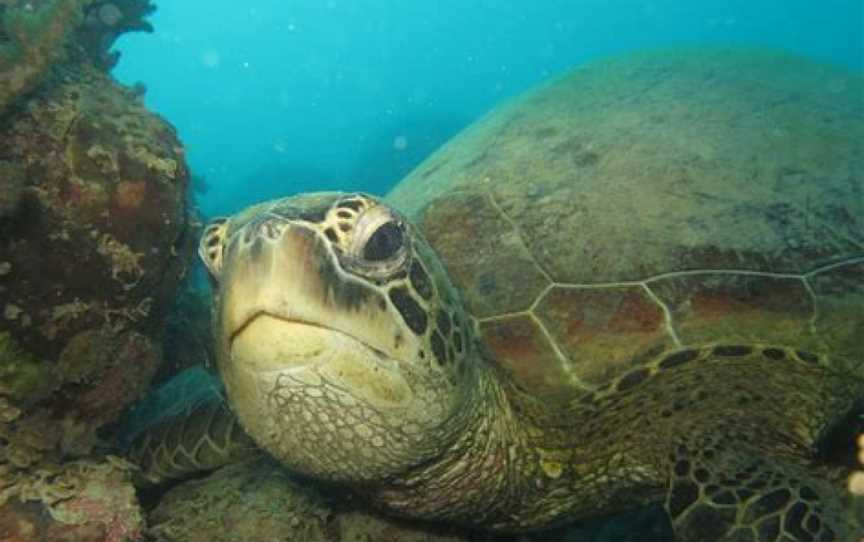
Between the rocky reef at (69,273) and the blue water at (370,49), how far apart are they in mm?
43581

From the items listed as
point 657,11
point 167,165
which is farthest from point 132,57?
point 167,165

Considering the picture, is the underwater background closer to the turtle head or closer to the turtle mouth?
the turtle head

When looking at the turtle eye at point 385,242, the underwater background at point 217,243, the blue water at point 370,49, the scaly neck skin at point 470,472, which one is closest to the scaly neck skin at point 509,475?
the scaly neck skin at point 470,472

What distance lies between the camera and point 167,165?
8.54ft

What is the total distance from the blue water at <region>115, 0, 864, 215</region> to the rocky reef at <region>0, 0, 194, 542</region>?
43581mm

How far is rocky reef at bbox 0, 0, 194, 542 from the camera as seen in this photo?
2.25 meters

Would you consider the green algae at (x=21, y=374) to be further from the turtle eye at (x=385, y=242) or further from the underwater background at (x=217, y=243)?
the turtle eye at (x=385, y=242)

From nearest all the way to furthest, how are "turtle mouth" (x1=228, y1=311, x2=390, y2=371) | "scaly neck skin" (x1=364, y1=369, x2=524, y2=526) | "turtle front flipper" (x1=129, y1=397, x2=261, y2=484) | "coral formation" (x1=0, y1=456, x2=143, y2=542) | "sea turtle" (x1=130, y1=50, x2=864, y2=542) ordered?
"turtle mouth" (x1=228, y1=311, x2=390, y2=371), "sea turtle" (x1=130, y1=50, x2=864, y2=542), "coral formation" (x1=0, y1=456, x2=143, y2=542), "scaly neck skin" (x1=364, y1=369, x2=524, y2=526), "turtle front flipper" (x1=129, y1=397, x2=261, y2=484)

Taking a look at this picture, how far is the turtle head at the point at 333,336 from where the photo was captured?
1.61 meters

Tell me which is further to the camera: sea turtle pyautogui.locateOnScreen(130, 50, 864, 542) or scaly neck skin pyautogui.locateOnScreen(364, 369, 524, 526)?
scaly neck skin pyautogui.locateOnScreen(364, 369, 524, 526)

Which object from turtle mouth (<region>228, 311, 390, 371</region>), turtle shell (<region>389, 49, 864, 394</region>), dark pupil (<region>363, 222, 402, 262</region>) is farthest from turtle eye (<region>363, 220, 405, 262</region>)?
turtle shell (<region>389, 49, 864, 394</region>)

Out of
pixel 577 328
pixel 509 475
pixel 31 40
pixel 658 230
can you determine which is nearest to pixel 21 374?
pixel 31 40

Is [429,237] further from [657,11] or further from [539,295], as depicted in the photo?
[657,11]

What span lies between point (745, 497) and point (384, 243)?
4.69ft
